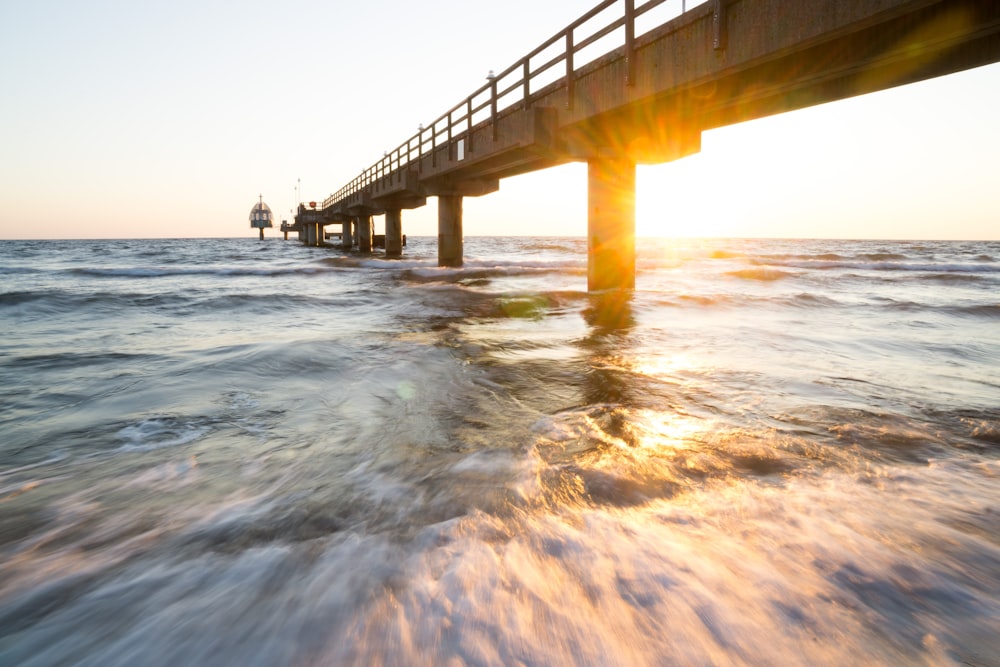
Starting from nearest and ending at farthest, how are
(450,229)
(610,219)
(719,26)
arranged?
(719,26), (610,219), (450,229)

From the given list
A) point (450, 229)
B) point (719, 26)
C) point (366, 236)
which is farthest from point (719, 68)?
point (366, 236)

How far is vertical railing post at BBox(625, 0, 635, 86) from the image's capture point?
921 centimetres

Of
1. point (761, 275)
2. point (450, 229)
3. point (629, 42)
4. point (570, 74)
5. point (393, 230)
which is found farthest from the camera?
point (393, 230)

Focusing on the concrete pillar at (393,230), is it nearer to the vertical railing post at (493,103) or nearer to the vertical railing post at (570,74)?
the vertical railing post at (493,103)

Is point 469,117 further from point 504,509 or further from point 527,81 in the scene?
point 504,509

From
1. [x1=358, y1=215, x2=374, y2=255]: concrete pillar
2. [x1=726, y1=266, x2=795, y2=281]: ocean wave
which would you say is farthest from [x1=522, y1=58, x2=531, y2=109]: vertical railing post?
[x1=358, y1=215, x2=374, y2=255]: concrete pillar

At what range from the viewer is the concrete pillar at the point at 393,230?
124ft

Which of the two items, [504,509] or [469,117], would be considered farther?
[469,117]

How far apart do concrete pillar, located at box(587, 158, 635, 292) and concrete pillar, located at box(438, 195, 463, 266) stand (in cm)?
1147

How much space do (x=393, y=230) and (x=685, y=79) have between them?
31.8 metres

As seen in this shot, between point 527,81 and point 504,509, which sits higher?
point 527,81

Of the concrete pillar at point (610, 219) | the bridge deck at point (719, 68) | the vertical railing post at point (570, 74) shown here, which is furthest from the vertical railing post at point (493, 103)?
the vertical railing post at point (570, 74)

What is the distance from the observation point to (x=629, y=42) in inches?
371

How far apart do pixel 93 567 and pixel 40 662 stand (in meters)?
0.69
